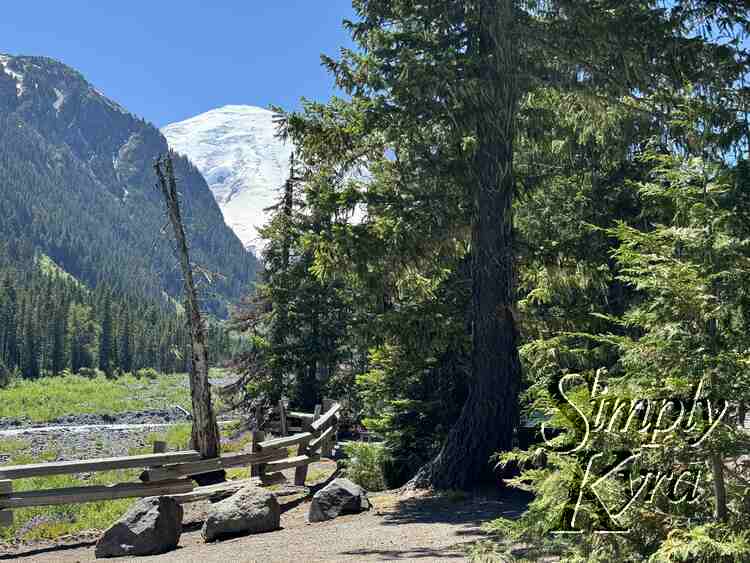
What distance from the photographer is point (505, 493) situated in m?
11.5

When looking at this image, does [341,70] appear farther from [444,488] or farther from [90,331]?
[90,331]

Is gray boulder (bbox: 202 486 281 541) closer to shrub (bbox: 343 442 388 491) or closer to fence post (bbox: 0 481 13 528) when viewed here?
fence post (bbox: 0 481 13 528)

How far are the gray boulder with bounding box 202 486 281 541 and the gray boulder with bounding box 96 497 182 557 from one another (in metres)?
0.54

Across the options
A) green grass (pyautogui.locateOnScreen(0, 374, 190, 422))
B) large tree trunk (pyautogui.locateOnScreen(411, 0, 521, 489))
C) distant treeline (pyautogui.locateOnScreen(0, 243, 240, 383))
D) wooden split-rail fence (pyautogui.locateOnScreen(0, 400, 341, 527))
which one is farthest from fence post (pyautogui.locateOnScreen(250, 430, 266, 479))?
distant treeline (pyautogui.locateOnScreen(0, 243, 240, 383))

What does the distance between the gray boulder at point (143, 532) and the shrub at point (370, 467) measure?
4816 mm

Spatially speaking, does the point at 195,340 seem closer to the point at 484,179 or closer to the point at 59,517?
A: the point at 59,517

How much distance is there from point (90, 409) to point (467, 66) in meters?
50.6

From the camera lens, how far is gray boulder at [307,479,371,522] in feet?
36.0

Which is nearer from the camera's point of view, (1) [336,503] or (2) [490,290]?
(1) [336,503]

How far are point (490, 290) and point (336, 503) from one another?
428cm

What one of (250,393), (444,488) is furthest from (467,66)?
(250,393)

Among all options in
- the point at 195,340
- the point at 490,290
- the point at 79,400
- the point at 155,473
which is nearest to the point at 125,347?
the point at 79,400

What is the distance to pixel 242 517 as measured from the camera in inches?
416

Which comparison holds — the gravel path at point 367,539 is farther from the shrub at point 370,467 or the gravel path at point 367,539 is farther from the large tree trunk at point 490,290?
the shrub at point 370,467
